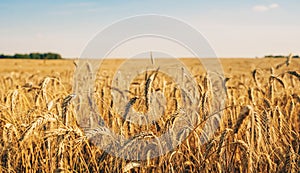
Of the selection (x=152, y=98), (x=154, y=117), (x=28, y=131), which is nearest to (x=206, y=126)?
(x=154, y=117)

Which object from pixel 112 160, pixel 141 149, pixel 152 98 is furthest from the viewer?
pixel 152 98

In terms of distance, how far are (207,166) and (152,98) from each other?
3.45ft

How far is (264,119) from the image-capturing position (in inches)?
67.1

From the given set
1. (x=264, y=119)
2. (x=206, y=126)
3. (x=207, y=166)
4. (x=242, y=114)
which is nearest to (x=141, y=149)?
(x=206, y=126)

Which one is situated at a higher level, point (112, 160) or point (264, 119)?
point (264, 119)

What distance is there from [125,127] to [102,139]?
197 millimetres

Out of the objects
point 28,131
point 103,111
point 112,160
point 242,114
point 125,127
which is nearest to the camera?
point 242,114

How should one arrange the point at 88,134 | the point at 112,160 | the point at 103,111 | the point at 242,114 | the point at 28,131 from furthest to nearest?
the point at 103,111, the point at 112,160, the point at 88,134, the point at 28,131, the point at 242,114

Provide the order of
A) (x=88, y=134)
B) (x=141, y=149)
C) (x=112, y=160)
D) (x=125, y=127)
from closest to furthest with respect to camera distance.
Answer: (x=88, y=134) → (x=112, y=160) → (x=141, y=149) → (x=125, y=127)

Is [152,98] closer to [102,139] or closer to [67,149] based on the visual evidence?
[102,139]

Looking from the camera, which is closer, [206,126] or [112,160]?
[112,160]

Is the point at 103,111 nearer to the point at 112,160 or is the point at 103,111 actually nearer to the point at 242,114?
the point at 112,160

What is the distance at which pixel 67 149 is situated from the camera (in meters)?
2.03

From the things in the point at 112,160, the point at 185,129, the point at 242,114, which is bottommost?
the point at 112,160
